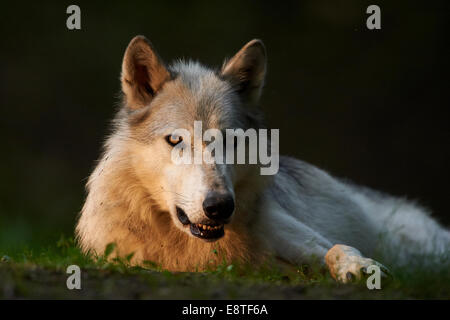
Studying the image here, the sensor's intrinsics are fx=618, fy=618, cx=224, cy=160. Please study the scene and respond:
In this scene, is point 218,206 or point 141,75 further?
point 141,75

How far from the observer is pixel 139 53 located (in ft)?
14.3

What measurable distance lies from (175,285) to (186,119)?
133cm

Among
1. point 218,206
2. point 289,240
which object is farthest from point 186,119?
point 289,240

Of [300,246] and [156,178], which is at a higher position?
[156,178]

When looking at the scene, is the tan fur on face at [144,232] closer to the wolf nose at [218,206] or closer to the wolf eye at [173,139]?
the wolf eye at [173,139]

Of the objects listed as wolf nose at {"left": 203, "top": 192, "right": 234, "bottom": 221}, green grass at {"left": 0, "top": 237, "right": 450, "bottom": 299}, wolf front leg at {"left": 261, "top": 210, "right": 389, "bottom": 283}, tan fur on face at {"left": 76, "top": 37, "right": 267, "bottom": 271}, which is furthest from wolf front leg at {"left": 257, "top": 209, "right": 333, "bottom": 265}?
wolf nose at {"left": 203, "top": 192, "right": 234, "bottom": 221}

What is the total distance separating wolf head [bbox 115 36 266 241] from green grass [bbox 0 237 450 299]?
0.44 metres

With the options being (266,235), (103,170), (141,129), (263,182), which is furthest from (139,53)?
(266,235)

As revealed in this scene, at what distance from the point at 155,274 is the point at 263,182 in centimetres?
134

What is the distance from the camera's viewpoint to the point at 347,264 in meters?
3.88

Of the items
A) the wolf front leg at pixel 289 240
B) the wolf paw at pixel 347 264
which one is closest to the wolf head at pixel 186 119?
the wolf front leg at pixel 289 240

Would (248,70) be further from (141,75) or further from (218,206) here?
(218,206)

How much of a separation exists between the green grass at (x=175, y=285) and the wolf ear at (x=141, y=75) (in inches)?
52.4
